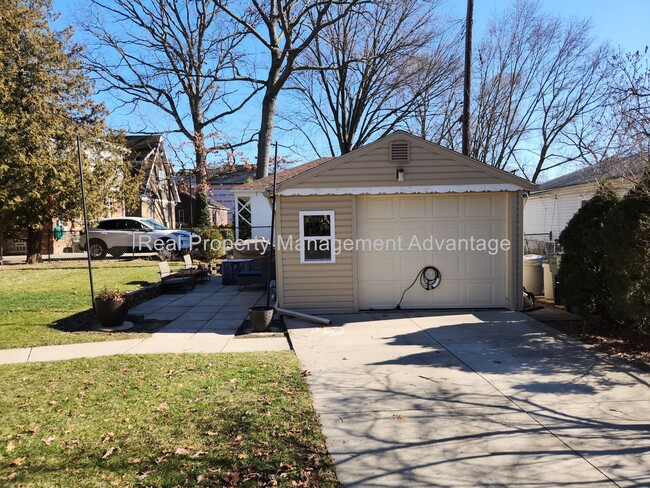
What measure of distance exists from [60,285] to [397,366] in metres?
Answer: 9.99

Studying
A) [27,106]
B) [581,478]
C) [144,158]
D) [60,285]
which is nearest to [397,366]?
[581,478]

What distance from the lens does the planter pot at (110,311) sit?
795 cm

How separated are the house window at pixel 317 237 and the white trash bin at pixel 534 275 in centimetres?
511

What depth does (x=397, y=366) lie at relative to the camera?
5609 mm

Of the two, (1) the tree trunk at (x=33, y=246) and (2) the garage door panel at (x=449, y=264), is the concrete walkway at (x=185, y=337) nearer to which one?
(2) the garage door panel at (x=449, y=264)

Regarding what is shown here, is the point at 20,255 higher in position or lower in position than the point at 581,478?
higher

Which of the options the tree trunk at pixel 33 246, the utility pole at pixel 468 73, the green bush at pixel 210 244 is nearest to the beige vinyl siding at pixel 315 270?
the utility pole at pixel 468 73

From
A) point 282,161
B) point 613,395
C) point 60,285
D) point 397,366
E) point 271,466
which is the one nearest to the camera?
point 271,466

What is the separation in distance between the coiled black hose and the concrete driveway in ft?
6.81

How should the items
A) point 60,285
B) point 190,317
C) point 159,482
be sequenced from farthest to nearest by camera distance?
point 60,285 < point 190,317 < point 159,482

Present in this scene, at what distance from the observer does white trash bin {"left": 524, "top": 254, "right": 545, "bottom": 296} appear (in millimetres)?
10656

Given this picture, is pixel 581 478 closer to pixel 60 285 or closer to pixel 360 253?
pixel 360 253

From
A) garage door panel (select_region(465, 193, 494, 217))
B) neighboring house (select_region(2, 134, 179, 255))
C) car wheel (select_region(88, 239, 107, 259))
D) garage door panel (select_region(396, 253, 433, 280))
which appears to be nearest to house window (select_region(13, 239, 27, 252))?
neighboring house (select_region(2, 134, 179, 255))

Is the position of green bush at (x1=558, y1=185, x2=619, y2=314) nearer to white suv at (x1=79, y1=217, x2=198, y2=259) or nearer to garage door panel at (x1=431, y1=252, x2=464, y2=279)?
garage door panel at (x1=431, y1=252, x2=464, y2=279)
